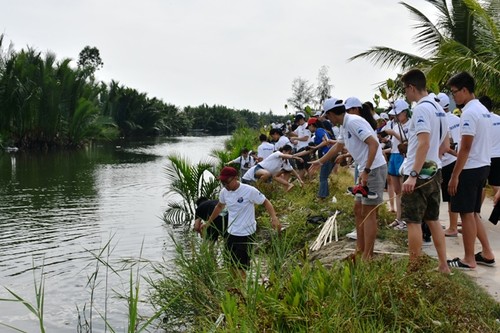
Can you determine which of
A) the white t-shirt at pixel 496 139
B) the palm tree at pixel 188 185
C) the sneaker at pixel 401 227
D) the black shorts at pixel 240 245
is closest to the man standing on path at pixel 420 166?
the white t-shirt at pixel 496 139

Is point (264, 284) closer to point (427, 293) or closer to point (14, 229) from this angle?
point (427, 293)

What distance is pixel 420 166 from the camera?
487 cm

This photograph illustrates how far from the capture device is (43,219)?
541 inches

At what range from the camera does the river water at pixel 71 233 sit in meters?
7.47

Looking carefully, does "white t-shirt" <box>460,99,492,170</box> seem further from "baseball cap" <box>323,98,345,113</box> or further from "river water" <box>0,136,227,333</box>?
"river water" <box>0,136,227,333</box>

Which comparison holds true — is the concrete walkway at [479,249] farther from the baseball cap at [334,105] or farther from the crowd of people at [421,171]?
the baseball cap at [334,105]

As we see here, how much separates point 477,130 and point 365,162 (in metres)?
1.17

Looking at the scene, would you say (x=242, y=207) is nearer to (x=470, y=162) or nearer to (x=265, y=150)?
(x=470, y=162)

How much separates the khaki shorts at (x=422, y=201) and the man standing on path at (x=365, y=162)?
528mm

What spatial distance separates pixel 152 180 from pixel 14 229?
11.6 metres

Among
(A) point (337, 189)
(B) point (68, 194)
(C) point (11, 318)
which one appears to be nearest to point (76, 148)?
(B) point (68, 194)

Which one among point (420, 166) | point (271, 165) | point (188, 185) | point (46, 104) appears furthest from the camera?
point (46, 104)

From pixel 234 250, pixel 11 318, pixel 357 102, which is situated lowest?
pixel 11 318

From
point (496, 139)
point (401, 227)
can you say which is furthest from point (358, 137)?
point (401, 227)
